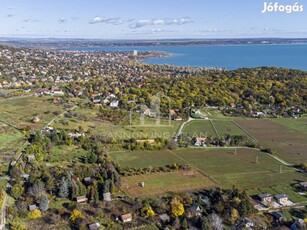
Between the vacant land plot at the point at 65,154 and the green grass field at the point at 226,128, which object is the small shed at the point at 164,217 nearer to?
the vacant land plot at the point at 65,154

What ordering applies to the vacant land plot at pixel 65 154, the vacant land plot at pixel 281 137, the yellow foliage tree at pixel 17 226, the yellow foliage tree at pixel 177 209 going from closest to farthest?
the yellow foliage tree at pixel 17 226, the yellow foliage tree at pixel 177 209, the vacant land plot at pixel 65 154, the vacant land plot at pixel 281 137

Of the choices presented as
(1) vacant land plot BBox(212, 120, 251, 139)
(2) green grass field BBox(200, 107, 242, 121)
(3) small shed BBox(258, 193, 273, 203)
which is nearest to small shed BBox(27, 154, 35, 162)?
(3) small shed BBox(258, 193, 273, 203)

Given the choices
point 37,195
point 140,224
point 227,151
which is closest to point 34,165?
point 37,195

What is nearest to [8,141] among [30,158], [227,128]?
[30,158]

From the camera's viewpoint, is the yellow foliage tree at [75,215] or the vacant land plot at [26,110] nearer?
the yellow foliage tree at [75,215]

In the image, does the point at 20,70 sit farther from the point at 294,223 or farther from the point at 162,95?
the point at 294,223

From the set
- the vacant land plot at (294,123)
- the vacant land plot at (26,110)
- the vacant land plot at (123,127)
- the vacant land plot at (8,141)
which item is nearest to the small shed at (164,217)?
the vacant land plot at (8,141)
